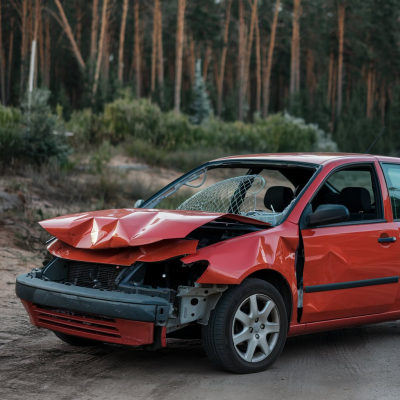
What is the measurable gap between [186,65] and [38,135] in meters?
57.5

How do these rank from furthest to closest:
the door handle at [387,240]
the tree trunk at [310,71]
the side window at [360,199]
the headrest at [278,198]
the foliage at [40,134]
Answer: the tree trunk at [310,71] < the foliage at [40,134] < the headrest at [278,198] < the side window at [360,199] < the door handle at [387,240]

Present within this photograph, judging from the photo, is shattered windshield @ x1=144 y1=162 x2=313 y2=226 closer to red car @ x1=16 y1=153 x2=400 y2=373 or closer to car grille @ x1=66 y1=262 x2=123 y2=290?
red car @ x1=16 y1=153 x2=400 y2=373

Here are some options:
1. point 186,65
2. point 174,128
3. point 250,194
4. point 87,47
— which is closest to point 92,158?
point 174,128

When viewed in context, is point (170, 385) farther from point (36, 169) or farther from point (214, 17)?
point (214, 17)

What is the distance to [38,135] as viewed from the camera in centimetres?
1809

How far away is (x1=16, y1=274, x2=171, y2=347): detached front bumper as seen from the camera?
5207mm

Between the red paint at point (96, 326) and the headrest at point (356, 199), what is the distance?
246cm

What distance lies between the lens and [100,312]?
5293 millimetres

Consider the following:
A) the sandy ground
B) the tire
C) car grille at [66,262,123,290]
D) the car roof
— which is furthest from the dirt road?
the car roof

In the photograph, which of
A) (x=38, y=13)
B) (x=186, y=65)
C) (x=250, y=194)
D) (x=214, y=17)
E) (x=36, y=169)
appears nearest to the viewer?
(x=250, y=194)

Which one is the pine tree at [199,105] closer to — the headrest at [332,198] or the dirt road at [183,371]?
the headrest at [332,198]

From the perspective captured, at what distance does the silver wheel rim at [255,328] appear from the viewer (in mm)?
5555

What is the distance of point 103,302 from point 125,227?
58 cm

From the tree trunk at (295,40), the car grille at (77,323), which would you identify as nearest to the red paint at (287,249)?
the car grille at (77,323)
